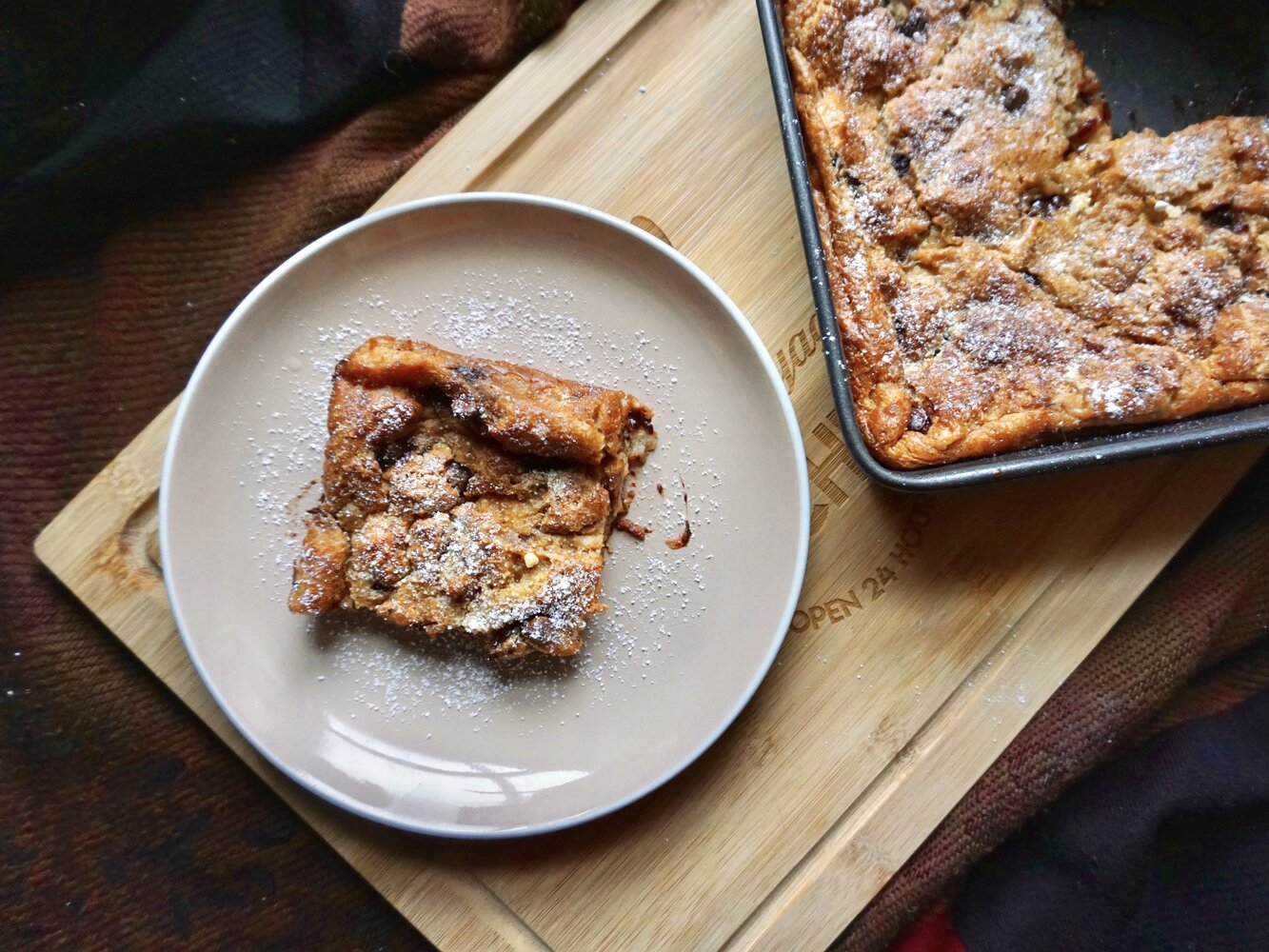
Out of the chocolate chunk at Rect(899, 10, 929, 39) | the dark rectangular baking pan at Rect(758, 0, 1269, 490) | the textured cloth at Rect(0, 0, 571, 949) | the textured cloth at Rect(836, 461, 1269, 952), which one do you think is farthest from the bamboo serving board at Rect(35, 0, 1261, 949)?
the dark rectangular baking pan at Rect(758, 0, 1269, 490)

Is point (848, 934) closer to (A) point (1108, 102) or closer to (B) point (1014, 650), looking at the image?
(B) point (1014, 650)

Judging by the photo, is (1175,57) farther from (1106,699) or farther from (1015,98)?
(1106,699)

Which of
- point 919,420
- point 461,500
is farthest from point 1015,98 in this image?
point 461,500

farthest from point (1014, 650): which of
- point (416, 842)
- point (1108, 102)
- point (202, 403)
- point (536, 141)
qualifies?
point (202, 403)

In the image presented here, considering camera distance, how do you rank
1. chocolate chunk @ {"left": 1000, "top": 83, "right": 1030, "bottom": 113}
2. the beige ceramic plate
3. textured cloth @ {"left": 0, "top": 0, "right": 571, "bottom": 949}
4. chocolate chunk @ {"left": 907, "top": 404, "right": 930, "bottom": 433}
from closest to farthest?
chocolate chunk @ {"left": 907, "top": 404, "right": 930, "bottom": 433} → chocolate chunk @ {"left": 1000, "top": 83, "right": 1030, "bottom": 113} → the beige ceramic plate → textured cloth @ {"left": 0, "top": 0, "right": 571, "bottom": 949}

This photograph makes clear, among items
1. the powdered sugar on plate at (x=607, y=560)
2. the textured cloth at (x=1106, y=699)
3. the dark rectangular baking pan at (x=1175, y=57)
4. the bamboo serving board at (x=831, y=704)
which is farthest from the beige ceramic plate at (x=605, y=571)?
the dark rectangular baking pan at (x=1175, y=57)

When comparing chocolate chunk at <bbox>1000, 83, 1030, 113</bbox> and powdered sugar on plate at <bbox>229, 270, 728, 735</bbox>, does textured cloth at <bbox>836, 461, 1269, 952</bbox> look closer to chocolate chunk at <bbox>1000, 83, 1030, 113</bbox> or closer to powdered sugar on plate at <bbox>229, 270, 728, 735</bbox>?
powdered sugar on plate at <bbox>229, 270, 728, 735</bbox>
